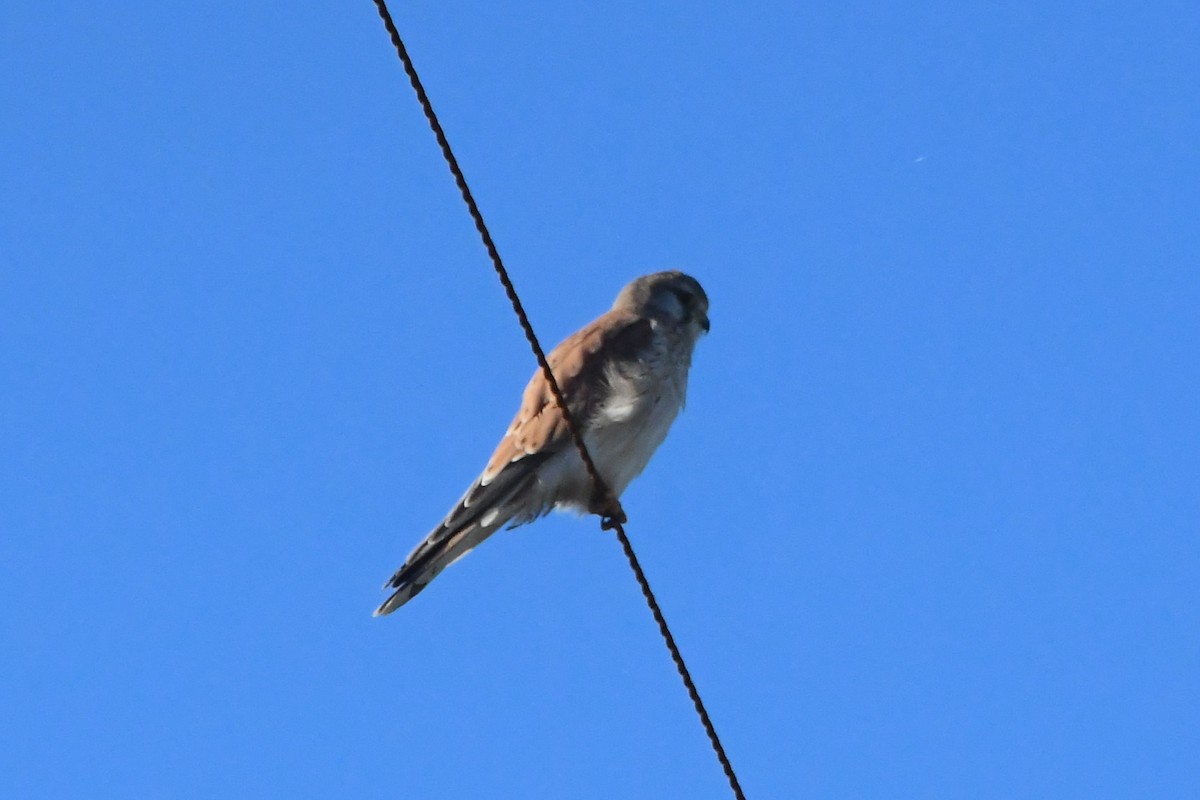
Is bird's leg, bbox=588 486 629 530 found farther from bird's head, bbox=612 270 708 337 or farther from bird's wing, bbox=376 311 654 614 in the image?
bird's head, bbox=612 270 708 337

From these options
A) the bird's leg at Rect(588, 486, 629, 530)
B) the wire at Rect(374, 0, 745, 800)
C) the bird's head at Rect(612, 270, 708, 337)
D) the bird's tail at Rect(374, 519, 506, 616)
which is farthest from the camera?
the bird's head at Rect(612, 270, 708, 337)

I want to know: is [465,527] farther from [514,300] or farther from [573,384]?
[514,300]

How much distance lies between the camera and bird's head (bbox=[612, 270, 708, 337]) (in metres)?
6.34

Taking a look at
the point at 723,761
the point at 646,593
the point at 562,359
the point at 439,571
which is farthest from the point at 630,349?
the point at 723,761

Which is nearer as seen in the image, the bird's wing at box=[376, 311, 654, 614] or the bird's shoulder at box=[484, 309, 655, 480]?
the bird's wing at box=[376, 311, 654, 614]

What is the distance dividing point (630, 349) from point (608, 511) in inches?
24.6

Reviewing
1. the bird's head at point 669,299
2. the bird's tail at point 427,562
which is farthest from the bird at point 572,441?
the bird's head at point 669,299

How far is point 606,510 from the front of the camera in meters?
5.43

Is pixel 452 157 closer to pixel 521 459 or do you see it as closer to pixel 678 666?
pixel 678 666

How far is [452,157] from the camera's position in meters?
3.16

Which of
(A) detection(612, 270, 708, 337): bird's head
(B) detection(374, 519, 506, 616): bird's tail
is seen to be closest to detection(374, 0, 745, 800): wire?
(B) detection(374, 519, 506, 616): bird's tail

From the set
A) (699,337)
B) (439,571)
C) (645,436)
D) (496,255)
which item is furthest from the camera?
(699,337)

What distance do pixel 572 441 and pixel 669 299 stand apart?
3.98 feet

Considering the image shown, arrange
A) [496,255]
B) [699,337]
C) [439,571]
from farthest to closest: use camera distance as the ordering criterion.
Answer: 1. [699,337]
2. [439,571]
3. [496,255]
